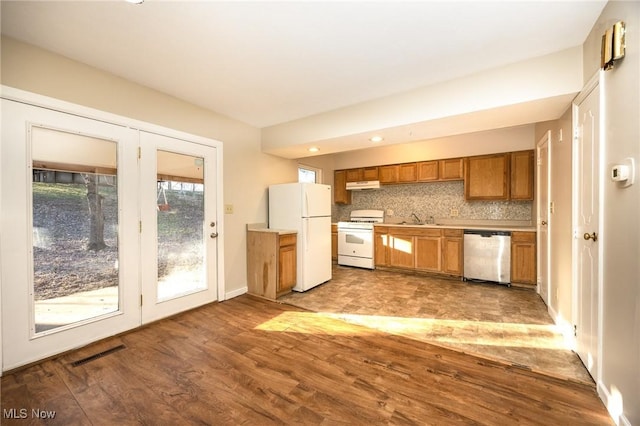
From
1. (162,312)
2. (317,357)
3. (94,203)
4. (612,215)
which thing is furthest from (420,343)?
(94,203)

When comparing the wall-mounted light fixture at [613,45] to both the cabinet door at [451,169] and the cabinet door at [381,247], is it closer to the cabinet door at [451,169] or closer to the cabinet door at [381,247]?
the cabinet door at [451,169]

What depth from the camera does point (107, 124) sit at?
7.88 ft

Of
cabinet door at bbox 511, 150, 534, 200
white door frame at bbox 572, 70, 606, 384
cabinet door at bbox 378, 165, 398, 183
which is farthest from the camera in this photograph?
cabinet door at bbox 378, 165, 398, 183

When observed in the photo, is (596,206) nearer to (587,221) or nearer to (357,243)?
(587,221)

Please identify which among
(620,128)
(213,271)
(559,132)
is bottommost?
(213,271)

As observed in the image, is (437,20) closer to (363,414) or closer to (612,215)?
(612,215)

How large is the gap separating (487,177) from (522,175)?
462 millimetres

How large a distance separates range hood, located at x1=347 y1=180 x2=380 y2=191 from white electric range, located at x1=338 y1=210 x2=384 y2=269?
598 mm

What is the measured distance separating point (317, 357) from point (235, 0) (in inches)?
101

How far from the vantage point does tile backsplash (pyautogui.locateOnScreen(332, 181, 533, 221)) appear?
4.45 m

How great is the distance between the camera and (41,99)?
203 centimetres

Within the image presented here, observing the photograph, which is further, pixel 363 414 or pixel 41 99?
pixel 41 99

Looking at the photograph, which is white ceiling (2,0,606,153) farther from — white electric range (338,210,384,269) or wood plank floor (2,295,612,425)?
white electric range (338,210,384,269)

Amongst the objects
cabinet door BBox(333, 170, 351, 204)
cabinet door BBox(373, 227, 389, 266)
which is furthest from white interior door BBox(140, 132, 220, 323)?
cabinet door BBox(333, 170, 351, 204)
